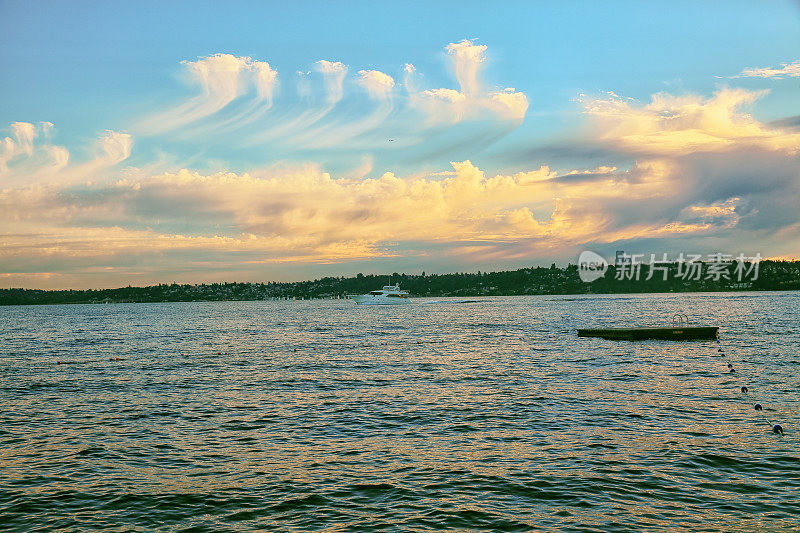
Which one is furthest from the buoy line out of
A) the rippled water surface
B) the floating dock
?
the floating dock

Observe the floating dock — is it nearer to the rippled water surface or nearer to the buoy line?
the rippled water surface

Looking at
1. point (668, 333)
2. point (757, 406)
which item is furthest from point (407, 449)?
point (668, 333)

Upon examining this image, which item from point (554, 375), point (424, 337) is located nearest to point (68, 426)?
point (554, 375)

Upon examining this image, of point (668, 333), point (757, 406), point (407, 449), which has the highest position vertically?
point (668, 333)

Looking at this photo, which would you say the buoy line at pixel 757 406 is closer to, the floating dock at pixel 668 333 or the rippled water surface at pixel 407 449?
the rippled water surface at pixel 407 449

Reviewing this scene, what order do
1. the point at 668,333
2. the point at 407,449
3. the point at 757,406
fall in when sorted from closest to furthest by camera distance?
1. the point at 407,449
2. the point at 757,406
3. the point at 668,333

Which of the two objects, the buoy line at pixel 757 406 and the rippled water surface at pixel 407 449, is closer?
the rippled water surface at pixel 407 449

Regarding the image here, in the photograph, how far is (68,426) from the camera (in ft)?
87.5

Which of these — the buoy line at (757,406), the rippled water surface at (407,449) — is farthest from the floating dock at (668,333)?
the buoy line at (757,406)

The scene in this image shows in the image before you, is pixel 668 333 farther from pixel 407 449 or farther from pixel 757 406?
pixel 407 449

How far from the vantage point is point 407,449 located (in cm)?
2181

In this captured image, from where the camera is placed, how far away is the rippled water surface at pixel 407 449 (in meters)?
15.6

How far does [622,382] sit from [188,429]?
25.4 metres

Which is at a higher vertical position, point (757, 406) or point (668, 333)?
point (668, 333)
